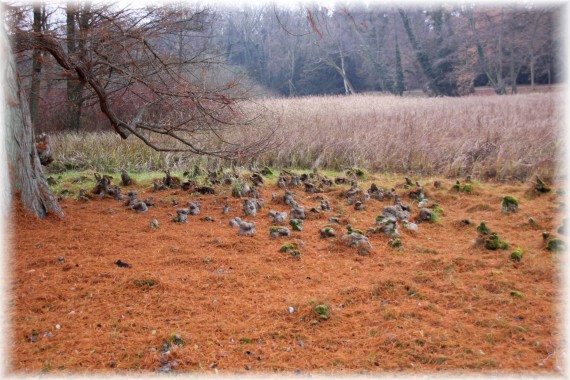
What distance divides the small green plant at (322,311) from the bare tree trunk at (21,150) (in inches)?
84.7

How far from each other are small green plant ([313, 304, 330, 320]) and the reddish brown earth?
0.02 meters

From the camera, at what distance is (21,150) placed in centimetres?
302

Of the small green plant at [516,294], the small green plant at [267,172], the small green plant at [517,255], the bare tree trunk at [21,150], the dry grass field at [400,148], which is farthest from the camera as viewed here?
the dry grass field at [400,148]

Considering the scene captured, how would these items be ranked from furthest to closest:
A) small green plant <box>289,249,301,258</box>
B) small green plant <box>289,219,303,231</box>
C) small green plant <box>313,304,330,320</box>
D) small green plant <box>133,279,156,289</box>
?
small green plant <box>289,219,303,231</box> < small green plant <box>289,249,301,258</box> < small green plant <box>133,279,156,289</box> < small green plant <box>313,304,330,320</box>

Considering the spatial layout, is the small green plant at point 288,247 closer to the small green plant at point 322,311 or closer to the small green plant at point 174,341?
the small green plant at point 322,311

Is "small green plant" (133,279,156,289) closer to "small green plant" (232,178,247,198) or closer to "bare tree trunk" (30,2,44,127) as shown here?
"small green plant" (232,178,247,198)

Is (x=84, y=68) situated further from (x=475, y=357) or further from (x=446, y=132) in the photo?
(x=446, y=132)

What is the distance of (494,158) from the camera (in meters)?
6.11

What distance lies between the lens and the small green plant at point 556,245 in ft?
8.30

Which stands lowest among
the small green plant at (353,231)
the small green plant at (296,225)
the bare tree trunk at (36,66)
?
the small green plant at (353,231)

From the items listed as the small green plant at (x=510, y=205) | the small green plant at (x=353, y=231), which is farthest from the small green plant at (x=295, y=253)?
the small green plant at (x=510, y=205)

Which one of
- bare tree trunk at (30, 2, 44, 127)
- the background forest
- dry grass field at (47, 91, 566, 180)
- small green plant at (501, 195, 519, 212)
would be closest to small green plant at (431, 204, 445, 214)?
small green plant at (501, 195, 519, 212)

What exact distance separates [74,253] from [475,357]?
2.12 meters

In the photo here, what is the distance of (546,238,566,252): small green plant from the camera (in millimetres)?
2529
